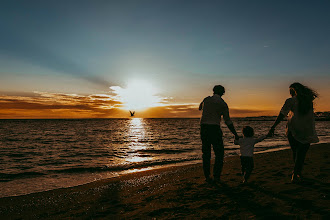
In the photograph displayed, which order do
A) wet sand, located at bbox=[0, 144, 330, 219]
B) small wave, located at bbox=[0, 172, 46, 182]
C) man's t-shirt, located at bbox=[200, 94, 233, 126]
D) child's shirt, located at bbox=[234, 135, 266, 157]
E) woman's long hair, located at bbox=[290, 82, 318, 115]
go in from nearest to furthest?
wet sand, located at bbox=[0, 144, 330, 219]
woman's long hair, located at bbox=[290, 82, 318, 115]
child's shirt, located at bbox=[234, 135, 266, 157]
man's t-shirt, located at bbox=[200, 94, 233, 126]
small wave, located at bbox=[0, 172, 46, 182]

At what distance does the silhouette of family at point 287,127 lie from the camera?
498 cm

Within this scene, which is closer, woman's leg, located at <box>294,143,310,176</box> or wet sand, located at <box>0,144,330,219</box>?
wet sand, located at <box>0,144,330,219</box>

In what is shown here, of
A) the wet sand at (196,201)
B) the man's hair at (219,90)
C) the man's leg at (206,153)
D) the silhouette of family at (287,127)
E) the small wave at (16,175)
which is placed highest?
the man's hair at (219,90)

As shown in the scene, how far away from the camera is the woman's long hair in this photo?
494cm

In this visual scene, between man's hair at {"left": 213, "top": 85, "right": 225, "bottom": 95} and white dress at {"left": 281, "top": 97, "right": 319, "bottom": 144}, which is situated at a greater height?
man's hair at {"left": 213, "top": 85, "right": 225, "bottom": 95}

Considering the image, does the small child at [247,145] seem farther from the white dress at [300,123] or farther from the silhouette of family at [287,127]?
the white dress at [300,123]

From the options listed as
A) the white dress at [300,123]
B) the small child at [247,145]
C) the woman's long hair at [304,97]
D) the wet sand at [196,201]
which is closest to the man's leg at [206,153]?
the wet sand at [196,201]

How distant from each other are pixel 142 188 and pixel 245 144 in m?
3.44

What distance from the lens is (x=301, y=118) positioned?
502 cm

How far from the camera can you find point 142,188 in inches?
270

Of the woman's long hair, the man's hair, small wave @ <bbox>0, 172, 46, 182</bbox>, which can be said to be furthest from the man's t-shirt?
small wave @ <bbox>0, 172, 46, 182</bbox>

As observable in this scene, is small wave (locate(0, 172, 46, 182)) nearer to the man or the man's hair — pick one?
the man

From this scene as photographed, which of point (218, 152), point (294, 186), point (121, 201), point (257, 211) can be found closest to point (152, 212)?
point (121, 201)

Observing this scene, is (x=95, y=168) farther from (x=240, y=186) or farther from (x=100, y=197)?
(x=240, y=186)
